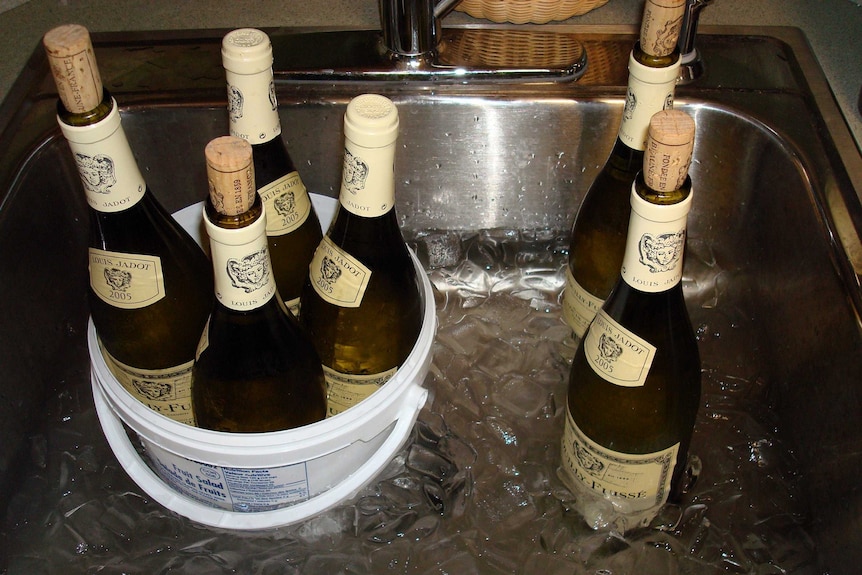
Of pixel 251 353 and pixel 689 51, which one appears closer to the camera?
pixel 251 353

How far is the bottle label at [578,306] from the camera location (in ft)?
2.45

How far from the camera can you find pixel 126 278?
0.65 m

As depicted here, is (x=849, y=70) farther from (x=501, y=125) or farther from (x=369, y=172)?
(x=369, y=172)

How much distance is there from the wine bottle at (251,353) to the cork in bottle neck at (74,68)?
11 centimetres

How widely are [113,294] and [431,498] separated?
33 centimetres

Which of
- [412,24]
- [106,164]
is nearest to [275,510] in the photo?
A: [106,164]

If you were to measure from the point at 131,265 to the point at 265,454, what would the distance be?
0.20 metres

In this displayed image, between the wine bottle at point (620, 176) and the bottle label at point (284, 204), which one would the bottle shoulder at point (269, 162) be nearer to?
the bottle label at point (284, 204)

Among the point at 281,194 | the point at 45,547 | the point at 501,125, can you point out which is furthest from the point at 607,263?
the point at 45,547

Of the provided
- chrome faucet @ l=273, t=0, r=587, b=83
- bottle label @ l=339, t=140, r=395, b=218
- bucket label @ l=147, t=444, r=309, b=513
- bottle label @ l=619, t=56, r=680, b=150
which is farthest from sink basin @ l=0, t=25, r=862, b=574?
bottle label @ l=339, t=140, r=395, b=218

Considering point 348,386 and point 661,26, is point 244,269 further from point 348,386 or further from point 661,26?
point 661,26

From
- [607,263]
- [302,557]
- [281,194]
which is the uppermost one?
[281,194]

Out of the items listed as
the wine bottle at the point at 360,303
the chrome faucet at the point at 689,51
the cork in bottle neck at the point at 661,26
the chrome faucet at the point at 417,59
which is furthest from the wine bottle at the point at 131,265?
the chrome faucet at the point at 689,51

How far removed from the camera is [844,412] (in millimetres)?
682
